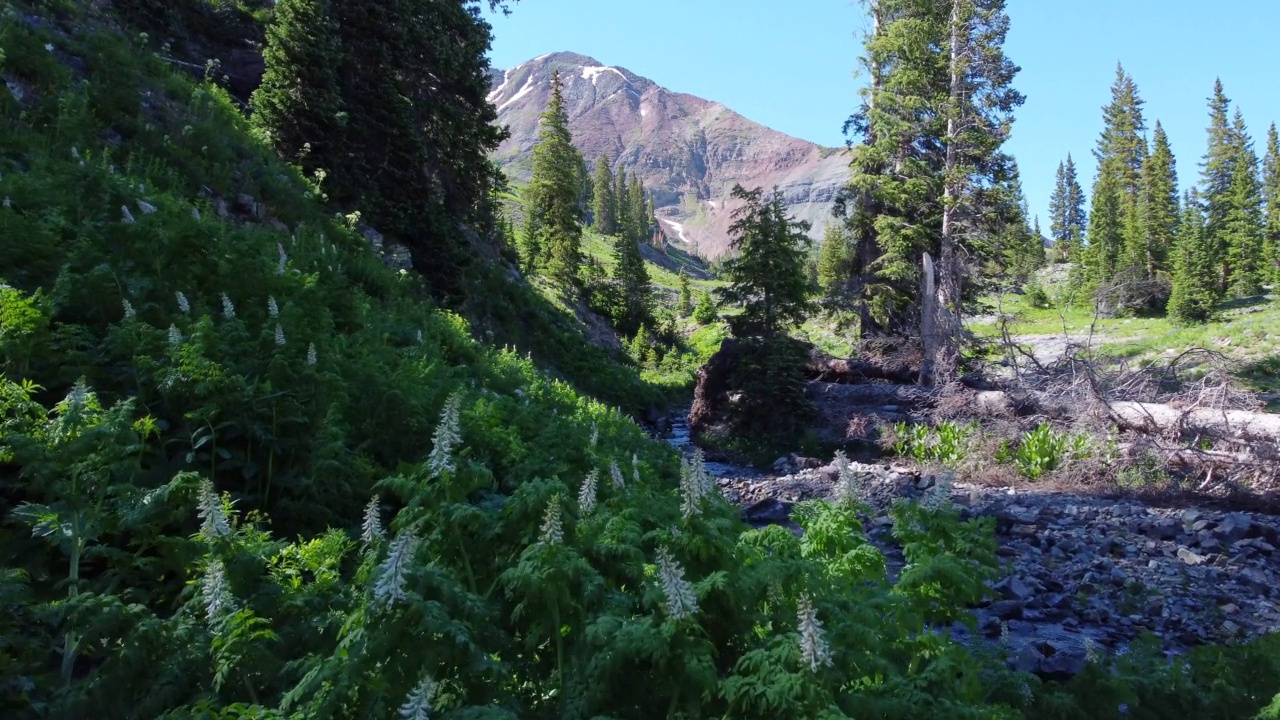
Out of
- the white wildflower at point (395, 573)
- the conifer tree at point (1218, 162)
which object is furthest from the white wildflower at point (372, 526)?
the conifer tree at point (1218, 162)

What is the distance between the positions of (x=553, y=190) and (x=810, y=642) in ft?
139

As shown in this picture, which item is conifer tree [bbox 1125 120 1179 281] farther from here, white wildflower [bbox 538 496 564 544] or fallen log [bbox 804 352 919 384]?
white wildflower [bbox 538 496 564 544]

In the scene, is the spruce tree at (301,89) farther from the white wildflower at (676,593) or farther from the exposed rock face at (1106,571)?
the white wildflower at (676,593)

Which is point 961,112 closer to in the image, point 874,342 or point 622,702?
point 874,342

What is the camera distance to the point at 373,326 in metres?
8.84

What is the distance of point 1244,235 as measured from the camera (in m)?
54.4

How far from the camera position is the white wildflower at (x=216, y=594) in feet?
9.93

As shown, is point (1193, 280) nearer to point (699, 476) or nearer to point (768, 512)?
point (768, 512)

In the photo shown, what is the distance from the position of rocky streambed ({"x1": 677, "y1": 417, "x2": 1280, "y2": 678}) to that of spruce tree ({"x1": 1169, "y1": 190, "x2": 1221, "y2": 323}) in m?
39.6

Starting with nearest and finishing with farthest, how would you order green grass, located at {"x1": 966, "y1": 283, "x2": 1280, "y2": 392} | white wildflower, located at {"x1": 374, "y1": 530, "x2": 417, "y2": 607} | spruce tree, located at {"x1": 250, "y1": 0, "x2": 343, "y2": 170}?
white wildflower, located at {"x1": 374, "y1": 530, "x2": 417, "y2": 607} → spruce tree, located at {"x1": 250, "y1": 0, "x2": 343, "y2": 170} → green grass, located at {"x1": 966, "y1": 283, "x2": 1280, "y2": 392}

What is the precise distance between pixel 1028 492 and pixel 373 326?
11.6 meters

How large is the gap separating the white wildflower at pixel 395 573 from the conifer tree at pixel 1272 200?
65662 millimetres

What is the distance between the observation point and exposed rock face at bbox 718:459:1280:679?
287 inches

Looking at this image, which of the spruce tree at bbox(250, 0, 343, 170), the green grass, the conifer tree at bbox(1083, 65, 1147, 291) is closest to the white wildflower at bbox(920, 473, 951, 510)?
the spruce tree at bbox(250, 0, 343, 170)
